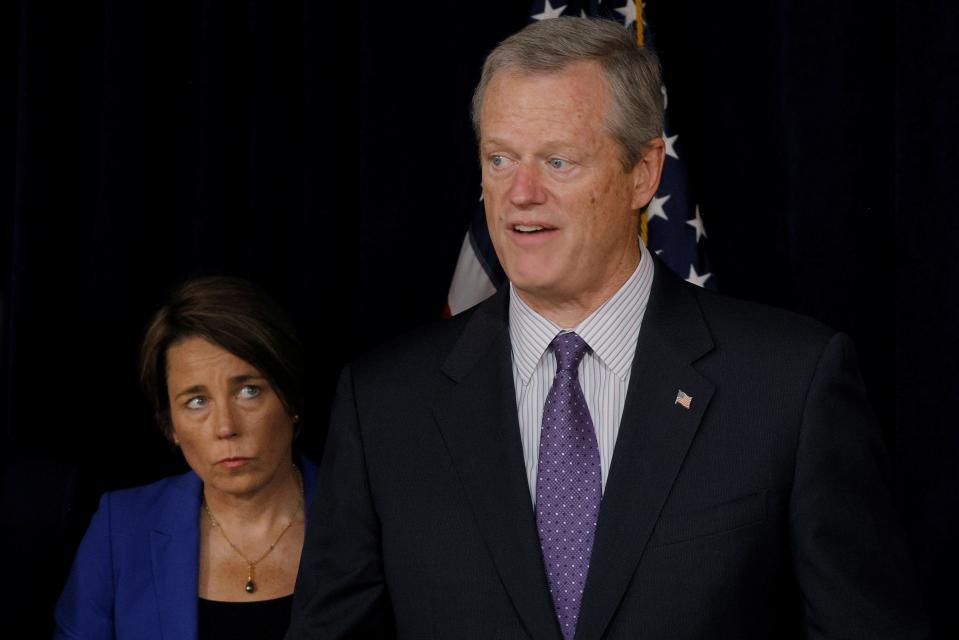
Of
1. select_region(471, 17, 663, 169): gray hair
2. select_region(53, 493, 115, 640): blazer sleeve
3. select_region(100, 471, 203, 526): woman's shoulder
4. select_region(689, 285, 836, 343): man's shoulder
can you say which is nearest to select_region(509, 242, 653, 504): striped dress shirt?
select_region(689, 285, 836, 343): man's shoulder

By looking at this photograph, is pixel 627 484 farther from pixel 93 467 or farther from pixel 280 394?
pixel 93 467

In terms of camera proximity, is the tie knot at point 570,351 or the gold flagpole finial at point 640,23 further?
the gold flagpole finial at point 640,23

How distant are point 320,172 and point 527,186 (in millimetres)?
1505

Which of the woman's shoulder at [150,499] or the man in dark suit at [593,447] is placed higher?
the man in dark suit at [593,447]

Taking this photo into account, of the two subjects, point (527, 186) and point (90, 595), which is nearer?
point (527, 186)

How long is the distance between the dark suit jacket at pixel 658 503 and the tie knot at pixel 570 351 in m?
0.08

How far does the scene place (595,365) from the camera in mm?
2016

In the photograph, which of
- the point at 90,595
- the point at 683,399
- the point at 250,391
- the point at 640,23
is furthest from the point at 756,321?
the point at 90,595

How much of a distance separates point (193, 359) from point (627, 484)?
3.55 feet

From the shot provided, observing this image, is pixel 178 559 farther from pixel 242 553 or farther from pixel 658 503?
pixel 658 503

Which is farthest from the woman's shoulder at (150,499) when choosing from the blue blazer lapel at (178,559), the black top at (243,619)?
the black top at (243,619)

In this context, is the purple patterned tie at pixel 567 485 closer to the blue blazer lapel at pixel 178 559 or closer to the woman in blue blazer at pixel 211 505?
the woman in blue blazer at pixel 211 505

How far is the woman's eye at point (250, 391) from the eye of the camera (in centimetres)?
264

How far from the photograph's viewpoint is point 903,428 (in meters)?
3.01
